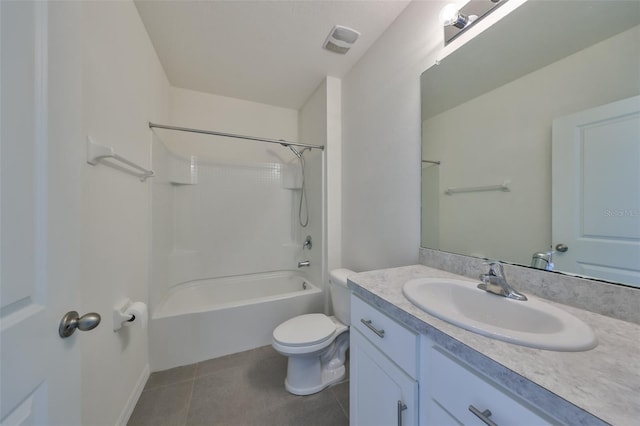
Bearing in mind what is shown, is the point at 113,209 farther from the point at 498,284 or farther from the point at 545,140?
the point at 545,140

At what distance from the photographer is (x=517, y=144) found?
876mm

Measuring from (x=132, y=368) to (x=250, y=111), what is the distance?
100 inches

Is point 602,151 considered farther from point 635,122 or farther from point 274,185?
point 274,185

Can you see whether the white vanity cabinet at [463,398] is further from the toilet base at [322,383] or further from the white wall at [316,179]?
the white wall at [316,179]

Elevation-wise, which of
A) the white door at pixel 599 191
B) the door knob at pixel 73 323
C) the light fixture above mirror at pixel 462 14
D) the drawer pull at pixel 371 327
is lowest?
the drawer pull at pixel 371 327

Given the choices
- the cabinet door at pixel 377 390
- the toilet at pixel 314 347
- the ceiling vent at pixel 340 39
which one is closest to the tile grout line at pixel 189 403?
the toilet at pixel 314 347

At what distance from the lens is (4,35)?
384 mm

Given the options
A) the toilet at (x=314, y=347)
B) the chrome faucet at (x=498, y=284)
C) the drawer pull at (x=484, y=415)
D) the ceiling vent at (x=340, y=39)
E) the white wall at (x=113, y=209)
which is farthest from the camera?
the ceiling vent at (x=340, y=39)

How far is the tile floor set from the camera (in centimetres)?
123

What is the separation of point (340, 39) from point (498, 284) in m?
1.83

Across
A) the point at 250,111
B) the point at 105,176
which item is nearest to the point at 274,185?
the point at 250,111

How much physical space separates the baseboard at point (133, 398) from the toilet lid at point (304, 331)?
842 mm

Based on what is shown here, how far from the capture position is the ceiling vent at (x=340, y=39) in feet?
5.10

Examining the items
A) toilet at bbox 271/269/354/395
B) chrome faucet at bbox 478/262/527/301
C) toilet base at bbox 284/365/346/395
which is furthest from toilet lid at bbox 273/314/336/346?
chrome faucet at bbox 478/262/527/301
